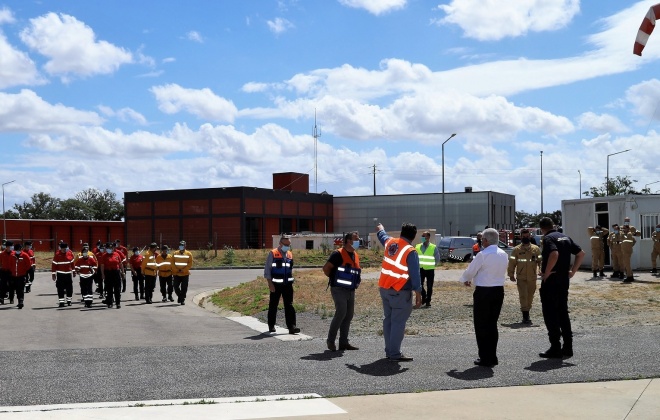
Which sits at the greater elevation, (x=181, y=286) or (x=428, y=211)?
(x=428, y=211)

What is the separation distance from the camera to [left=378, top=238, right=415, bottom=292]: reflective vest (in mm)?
10492

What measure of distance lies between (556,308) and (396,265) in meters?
2.28

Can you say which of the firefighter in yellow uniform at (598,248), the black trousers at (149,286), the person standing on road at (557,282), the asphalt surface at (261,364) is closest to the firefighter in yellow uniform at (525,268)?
the asphalt surface at (261,364)

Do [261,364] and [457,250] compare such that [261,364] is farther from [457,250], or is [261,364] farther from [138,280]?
[457,250]

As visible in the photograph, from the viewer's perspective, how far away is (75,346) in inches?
508

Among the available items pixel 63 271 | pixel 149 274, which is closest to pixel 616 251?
pixel 149 274

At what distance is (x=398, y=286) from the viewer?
10.5 metres

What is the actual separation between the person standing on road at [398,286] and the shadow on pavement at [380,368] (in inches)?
6.6

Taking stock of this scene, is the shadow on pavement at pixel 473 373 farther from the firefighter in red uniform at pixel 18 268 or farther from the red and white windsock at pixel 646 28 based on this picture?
the firefighter in red uniform at pixel 18 268

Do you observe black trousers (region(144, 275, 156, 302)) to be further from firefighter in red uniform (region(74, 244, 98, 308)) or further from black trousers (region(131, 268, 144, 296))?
firefighter in red uniform (region(74, 244, 98, 308))

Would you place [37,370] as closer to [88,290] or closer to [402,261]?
[402,261]

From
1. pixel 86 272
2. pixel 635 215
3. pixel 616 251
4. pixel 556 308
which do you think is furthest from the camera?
pixel 635 215

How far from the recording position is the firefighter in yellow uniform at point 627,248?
80.4 ft

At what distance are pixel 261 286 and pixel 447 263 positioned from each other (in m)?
15.5
